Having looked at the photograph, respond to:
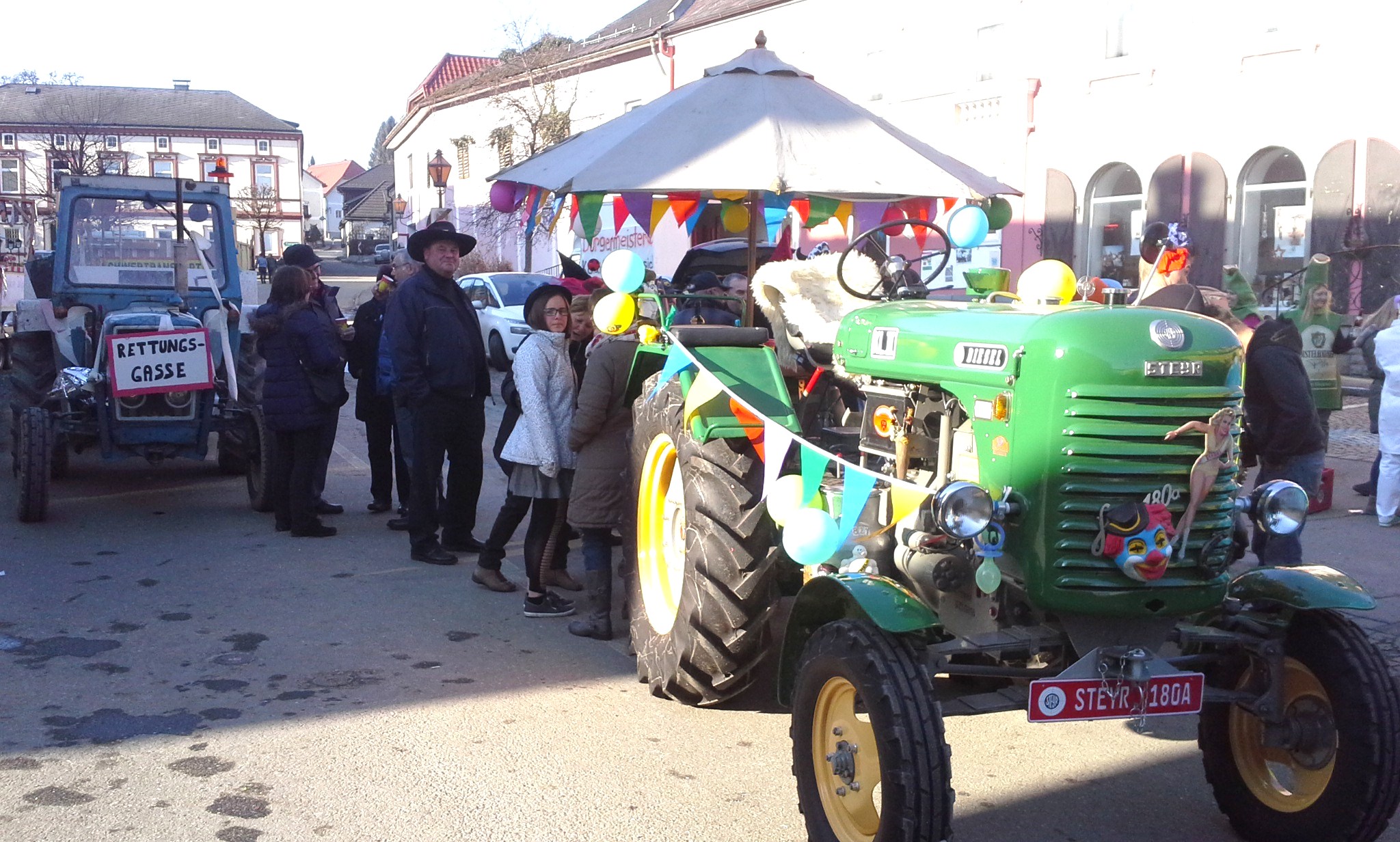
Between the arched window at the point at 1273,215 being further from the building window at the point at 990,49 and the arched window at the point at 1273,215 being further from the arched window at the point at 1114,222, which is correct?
the building window at the point at 990,49

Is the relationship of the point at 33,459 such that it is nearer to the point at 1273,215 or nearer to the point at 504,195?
the point at 504,195

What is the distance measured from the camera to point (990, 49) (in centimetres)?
1955

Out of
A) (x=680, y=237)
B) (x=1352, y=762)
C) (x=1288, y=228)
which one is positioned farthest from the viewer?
(x=680, y=237)

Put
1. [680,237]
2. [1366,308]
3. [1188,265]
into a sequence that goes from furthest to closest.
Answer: [680,237]
[1366,308]
[1188,265]

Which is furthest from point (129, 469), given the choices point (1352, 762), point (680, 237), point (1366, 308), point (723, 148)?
point (680, 237)

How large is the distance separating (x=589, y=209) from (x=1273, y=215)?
12059mm

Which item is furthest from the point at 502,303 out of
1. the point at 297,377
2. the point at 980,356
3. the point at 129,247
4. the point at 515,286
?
Answer: the point at 980,356

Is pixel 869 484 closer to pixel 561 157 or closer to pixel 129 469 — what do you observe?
pixel 561 157

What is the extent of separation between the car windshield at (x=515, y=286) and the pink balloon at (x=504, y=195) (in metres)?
10.5

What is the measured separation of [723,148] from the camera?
6121 mm

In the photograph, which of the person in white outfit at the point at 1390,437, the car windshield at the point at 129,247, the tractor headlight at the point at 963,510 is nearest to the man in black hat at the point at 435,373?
the car windshield at the point at 129,247

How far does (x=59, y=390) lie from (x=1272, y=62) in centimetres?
1381

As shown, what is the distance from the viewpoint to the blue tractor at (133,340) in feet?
25.8

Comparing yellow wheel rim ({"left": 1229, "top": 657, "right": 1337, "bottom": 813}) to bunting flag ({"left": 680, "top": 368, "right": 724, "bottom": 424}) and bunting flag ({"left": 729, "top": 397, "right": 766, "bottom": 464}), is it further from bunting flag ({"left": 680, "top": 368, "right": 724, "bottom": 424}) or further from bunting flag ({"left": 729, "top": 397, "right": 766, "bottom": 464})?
bunting flag ({"left": 680, "top": 368, "right": 724, "bottom": 424})
